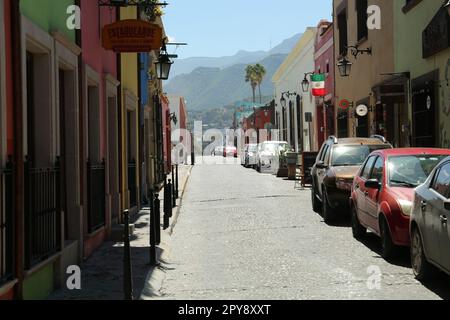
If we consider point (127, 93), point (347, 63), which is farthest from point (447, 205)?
point (347, 63)

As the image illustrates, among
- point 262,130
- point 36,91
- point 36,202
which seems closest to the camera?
point 36,202

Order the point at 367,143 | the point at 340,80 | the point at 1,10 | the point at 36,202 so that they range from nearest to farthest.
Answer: the point at 1,10 → the point at 36,202 → the point at 367,143 → the point at 340,80

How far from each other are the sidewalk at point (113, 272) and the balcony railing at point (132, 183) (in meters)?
3.52

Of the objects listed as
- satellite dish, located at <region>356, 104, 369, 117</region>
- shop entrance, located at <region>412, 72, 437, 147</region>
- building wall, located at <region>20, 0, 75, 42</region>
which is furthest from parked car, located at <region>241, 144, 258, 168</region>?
building wall, located at <region>20, 0, 75, 42</region>

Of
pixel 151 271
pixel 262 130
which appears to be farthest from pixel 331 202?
pixel 262 130

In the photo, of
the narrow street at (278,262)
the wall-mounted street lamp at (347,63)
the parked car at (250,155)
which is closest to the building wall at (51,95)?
the narrow street at (278,262)

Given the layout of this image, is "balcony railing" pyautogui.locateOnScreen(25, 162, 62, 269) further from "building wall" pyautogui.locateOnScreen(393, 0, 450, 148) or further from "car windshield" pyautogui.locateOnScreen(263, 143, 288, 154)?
"car windshield" pyautogui.locateOnScreen(263, 143, 288, 154)

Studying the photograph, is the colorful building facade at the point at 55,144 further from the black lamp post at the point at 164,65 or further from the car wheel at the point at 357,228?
the car wheel at the point at 357,228

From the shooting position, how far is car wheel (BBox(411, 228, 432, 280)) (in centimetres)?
747

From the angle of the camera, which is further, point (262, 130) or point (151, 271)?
point (262, 130)

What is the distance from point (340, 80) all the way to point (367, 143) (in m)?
14.8

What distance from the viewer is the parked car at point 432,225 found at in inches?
261

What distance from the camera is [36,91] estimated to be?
7770 mm

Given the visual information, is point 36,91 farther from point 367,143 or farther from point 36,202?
point 367,143
